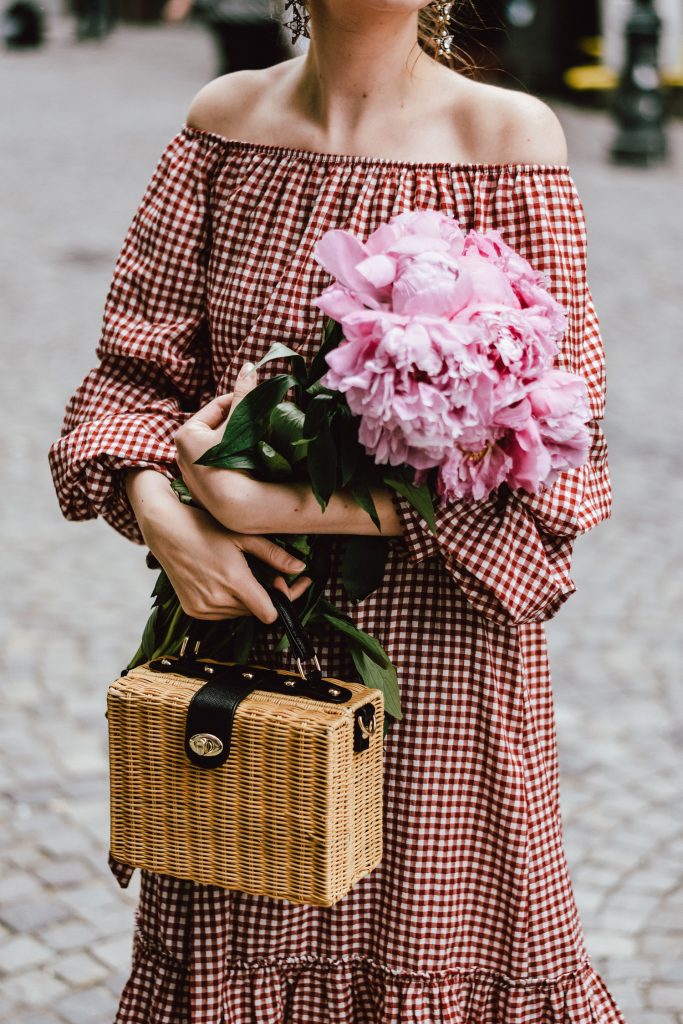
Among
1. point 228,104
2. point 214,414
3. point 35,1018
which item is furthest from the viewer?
point 35,1018

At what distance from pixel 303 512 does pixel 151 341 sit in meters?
0.46

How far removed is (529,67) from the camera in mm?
18750

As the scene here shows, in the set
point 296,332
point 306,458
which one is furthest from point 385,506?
point 296,332

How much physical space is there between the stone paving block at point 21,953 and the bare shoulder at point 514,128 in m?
2.27

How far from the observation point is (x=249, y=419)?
1758 millimetres

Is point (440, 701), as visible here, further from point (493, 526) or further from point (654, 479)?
point (654, 479)

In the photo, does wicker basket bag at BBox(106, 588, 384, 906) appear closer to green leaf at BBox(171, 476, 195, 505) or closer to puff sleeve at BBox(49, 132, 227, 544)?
green leaf at BBox(171, 476, 195, 505)

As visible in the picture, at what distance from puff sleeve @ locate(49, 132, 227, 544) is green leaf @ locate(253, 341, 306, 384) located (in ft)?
1.00

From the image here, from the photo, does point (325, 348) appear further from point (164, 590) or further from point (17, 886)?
point (17, 886)

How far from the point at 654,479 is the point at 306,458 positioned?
4.97 m

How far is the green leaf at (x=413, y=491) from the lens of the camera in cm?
173

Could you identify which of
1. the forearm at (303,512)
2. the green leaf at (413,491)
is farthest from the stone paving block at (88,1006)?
the green leaf at (413,491)

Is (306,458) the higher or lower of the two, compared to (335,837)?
higher

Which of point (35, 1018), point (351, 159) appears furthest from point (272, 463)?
point (35, 1018)
